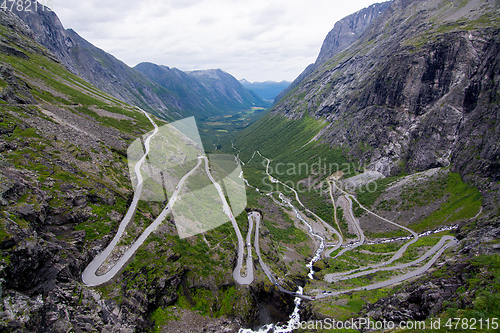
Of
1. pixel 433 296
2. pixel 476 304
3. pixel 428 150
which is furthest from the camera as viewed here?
pixel 428 150

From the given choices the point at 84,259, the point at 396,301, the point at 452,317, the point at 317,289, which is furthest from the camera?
the point at 317,289

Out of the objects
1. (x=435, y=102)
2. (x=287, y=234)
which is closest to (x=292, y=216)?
(x=287, y=234)

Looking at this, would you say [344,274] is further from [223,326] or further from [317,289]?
[223,326]

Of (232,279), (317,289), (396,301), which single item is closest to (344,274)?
(317,289)

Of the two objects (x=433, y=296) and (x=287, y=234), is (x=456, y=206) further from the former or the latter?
(x=433, y=296)

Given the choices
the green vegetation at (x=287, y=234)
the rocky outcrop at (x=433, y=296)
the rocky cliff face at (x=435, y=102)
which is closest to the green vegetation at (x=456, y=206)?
the rocky cliff face at (x=435, y=102)

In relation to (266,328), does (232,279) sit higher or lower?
higher

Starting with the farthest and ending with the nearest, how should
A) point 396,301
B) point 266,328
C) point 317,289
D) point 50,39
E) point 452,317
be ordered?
point 50,39 < point 317,289 < point 266,328 < point 396,301 < point 452,317
